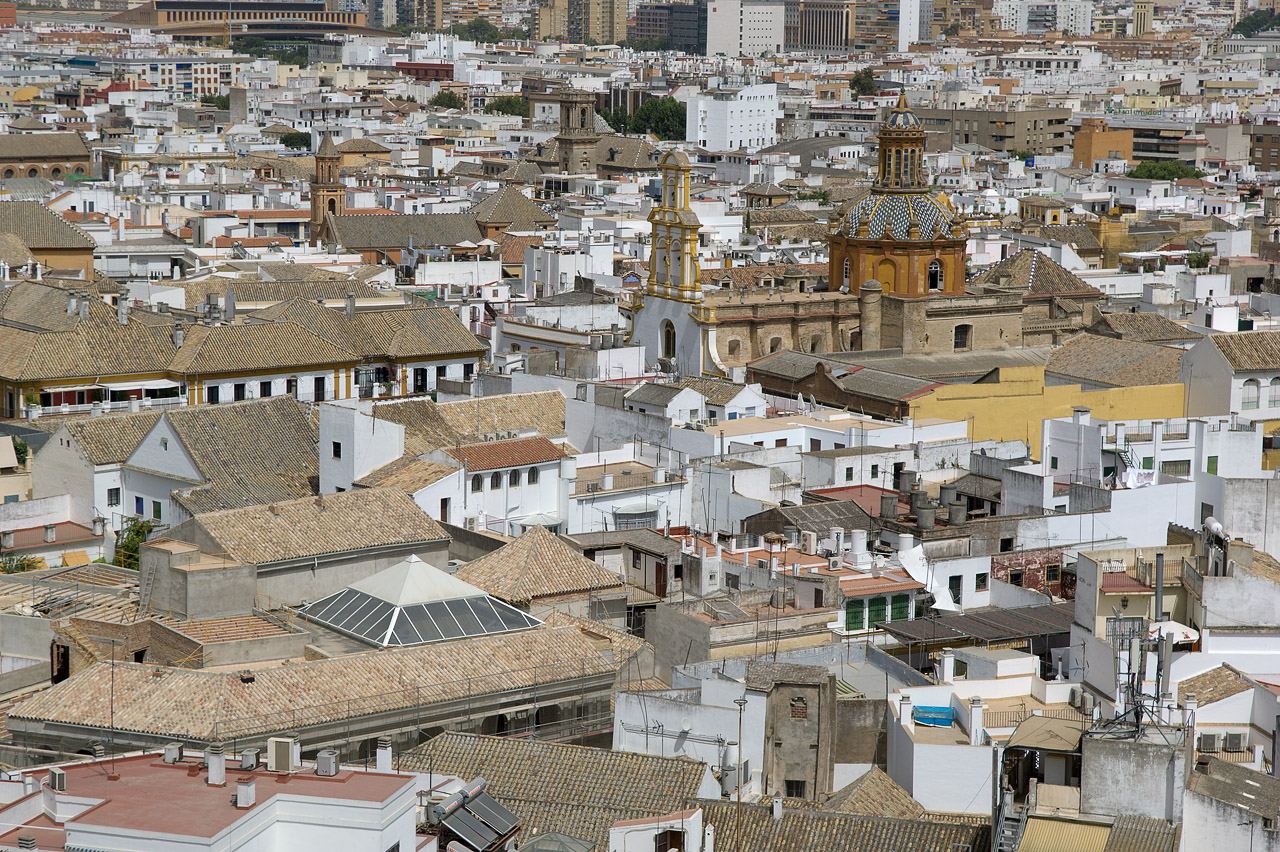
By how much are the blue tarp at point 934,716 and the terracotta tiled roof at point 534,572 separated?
6621 millimetres

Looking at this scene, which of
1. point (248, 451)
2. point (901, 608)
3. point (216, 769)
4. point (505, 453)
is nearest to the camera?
point (216, 769)

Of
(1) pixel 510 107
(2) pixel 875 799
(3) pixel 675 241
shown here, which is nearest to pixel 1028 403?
(3) pixel 675 241

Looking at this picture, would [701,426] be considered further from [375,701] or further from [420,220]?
[420,220]

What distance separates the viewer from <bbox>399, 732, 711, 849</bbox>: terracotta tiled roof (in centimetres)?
2156

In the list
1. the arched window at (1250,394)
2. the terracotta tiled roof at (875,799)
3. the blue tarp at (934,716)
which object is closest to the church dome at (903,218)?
the arched window at (1250,394)

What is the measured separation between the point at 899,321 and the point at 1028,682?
2513 centimetres

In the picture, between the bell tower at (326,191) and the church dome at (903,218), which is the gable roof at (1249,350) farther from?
the bell tower at (326,191)

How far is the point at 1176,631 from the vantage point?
2780 cm

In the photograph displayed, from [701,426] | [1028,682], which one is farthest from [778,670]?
[701,426]

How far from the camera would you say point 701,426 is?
134 feet

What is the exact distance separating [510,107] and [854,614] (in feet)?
443

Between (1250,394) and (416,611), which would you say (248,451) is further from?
(1250,394)

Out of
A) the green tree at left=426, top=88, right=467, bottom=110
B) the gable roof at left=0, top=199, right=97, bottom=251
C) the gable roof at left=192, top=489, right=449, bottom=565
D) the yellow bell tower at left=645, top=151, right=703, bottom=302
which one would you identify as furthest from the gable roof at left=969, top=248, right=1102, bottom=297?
the green tree at left=426, top=88, right=467, bottom=110

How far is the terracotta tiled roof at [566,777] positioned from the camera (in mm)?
21562
